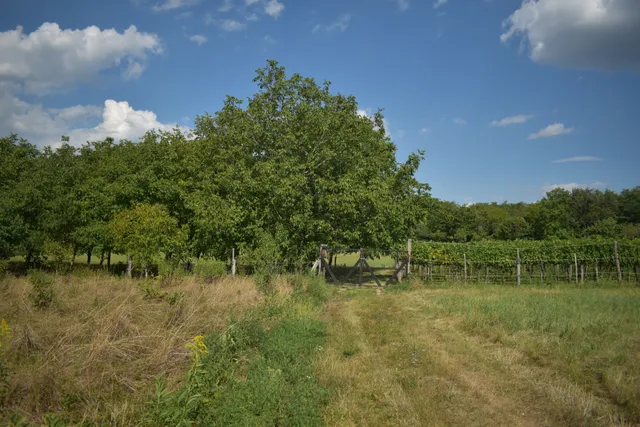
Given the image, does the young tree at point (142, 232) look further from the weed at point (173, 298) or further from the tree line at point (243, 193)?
the weed at point (173, 298)

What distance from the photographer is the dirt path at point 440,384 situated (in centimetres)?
548

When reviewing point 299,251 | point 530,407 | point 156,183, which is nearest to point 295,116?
point 299,251

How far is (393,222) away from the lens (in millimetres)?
22469

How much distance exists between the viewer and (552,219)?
6756 cm

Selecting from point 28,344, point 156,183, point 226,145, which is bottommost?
point 28,344

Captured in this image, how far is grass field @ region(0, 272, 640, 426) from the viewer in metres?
5.11

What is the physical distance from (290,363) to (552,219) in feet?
243

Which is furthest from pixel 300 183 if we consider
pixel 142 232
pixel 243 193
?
pixel 142 232

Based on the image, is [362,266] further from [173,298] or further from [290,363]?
[290,363]

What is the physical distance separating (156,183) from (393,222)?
49.9ft

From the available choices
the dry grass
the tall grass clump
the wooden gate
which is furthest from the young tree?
the tall grass clump

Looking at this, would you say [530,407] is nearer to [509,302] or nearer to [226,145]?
[509,302]

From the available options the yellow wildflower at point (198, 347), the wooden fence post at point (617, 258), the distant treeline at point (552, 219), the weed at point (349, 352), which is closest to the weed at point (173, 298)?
the yellow wildflower at point (198, 347)

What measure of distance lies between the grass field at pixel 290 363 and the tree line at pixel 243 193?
31.5 feet
